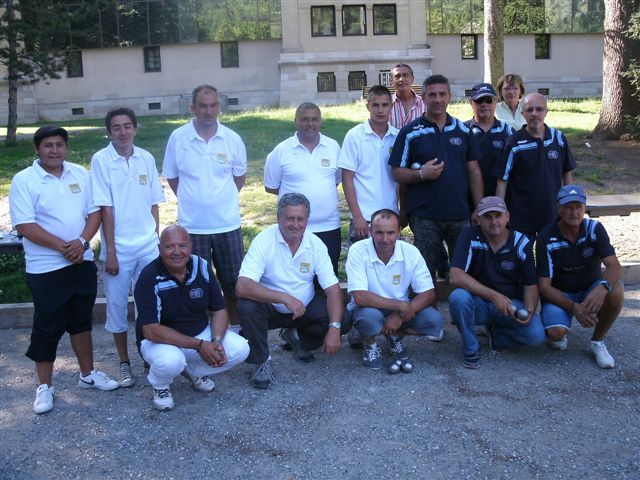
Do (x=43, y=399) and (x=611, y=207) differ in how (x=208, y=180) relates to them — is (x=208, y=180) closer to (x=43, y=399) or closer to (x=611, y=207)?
(x=43, y=399)

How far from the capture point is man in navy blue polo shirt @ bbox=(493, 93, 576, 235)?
19.1 ft

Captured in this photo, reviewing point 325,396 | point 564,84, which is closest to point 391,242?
point 325,396

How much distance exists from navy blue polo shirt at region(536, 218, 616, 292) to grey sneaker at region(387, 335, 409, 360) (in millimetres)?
1169

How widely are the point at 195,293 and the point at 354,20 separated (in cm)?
3069

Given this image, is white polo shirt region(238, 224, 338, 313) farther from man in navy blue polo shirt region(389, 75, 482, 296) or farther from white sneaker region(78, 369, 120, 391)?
white sneaker region(78, 369, 120, 391)

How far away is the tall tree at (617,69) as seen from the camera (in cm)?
1455

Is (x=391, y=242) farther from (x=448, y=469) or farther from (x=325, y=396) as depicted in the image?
(x=448, y=469)

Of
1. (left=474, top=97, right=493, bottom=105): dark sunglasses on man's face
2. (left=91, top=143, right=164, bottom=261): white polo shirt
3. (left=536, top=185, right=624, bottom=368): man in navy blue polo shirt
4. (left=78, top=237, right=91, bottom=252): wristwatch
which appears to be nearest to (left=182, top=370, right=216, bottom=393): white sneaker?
(left=91, top=143, right=164, bottom=261): white polo shirt

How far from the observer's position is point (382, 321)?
5336 mm

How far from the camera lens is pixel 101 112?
36.0m

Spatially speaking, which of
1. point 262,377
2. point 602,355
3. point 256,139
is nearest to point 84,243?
point 262,377

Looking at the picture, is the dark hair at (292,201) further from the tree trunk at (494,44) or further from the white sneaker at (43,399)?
the tree trunk at (494,44)

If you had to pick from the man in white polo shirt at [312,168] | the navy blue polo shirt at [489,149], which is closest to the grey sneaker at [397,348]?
the man in white polo shirt at [312,168]

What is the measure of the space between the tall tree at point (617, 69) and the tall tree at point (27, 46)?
636 inches
